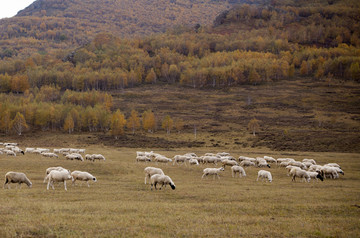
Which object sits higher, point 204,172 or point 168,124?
point 204,172

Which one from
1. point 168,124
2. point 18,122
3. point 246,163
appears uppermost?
point 246,163

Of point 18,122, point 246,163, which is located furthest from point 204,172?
point 18,122

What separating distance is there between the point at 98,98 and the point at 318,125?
82884mm

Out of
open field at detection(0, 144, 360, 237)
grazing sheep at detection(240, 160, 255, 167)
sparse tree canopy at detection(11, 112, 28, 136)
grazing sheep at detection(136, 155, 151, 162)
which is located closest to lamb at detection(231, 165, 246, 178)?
open field at detection(0, 144, 360, 237)

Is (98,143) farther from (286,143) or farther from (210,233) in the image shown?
(210,233)

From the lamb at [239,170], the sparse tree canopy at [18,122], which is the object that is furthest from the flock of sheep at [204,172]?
the sparse tree canopy at [18,122]

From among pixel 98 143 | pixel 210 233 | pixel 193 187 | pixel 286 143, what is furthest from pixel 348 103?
pixel 210 233

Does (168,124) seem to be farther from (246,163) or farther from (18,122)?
(246,163)

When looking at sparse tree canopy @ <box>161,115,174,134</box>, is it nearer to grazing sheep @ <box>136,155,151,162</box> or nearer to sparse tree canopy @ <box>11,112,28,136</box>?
sparse tree canopy @ <box>11,112,28,136</box>

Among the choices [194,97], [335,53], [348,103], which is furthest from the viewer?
[335,53]

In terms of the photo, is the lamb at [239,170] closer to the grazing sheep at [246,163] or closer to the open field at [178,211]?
the open field at [178,211]

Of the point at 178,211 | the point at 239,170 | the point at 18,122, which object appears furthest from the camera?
the point at 18,122

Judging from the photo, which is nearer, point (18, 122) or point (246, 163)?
point (246, 163)

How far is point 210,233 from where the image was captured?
11586 mm
